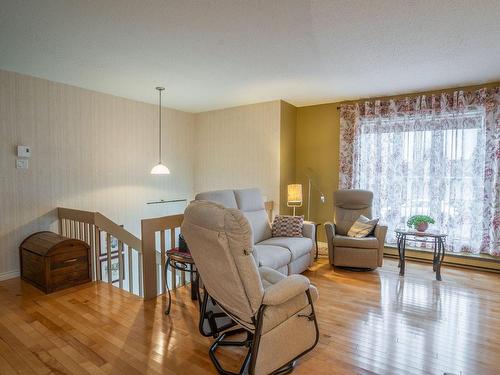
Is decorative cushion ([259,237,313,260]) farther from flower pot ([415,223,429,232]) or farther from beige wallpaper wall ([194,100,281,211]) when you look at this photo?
flower pot ([415,223,429,232])

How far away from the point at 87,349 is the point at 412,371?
2257mm

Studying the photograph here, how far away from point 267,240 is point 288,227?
357mm

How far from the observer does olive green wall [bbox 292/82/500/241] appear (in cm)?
509

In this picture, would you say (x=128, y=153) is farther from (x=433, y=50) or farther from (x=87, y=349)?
(x=433, y=50)

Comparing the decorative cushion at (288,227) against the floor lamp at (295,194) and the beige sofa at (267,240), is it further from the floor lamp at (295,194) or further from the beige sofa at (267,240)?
the floor lamp at (295,194)

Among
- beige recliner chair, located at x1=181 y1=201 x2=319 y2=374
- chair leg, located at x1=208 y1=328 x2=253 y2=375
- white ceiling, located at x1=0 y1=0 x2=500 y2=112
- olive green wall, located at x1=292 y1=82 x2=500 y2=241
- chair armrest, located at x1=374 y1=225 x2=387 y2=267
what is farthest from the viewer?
olive green wall, located at x1=292 y1=82 x2=500 y2=241

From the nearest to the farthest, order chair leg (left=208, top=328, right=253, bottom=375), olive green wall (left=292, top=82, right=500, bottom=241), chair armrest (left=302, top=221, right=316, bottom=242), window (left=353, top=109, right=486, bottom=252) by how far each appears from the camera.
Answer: chair leg (left=208, top=328, right=253, bottom=375) → chair armrest (left=302, top=221, right=316, bottom=242) → window (left=353, top=109, right=486, bottom=252) → olive green wall (left=292, top=82, right=500, bottom=241)

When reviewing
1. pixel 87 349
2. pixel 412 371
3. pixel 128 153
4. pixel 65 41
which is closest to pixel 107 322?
pixel 87 349

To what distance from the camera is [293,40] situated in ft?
8.90

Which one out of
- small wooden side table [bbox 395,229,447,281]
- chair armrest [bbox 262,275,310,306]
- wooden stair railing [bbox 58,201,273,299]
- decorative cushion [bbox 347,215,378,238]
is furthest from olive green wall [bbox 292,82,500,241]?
chair armrest [bbox 262,275,310,306]

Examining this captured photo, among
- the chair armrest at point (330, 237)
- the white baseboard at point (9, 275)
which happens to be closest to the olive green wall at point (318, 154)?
the chair armrest at point (330, 237)

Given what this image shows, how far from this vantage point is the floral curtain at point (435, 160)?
3.94m

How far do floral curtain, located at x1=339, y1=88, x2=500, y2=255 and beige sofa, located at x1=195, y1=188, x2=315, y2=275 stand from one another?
5.25 feet

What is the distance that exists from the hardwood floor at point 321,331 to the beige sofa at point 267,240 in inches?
17.1
